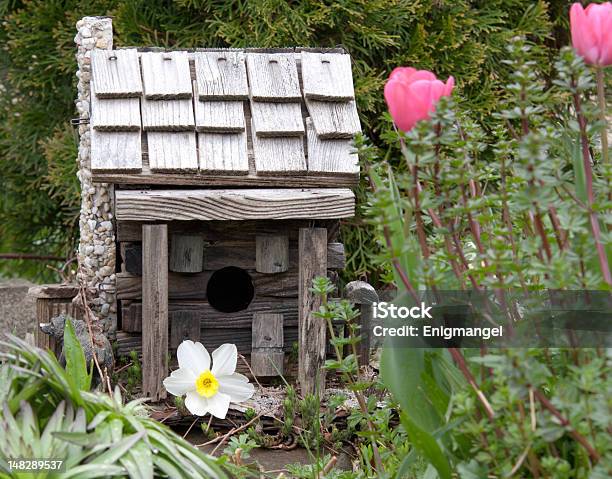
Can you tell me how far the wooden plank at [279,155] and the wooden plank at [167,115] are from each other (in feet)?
0.76

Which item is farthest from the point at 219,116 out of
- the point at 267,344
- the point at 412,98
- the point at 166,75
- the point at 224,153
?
the point at 412,98

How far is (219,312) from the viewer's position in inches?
121

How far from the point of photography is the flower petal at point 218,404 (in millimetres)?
2242

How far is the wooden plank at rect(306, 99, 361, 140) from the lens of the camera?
2924mm

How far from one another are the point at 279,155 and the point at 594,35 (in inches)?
65.9

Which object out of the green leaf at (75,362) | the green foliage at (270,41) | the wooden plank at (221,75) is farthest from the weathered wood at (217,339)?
the green leaf at (75,362)

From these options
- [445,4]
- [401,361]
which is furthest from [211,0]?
→ [401,361]

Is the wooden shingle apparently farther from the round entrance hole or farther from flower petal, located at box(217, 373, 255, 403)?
flower petal, located at box(217, 373, 255, 403)

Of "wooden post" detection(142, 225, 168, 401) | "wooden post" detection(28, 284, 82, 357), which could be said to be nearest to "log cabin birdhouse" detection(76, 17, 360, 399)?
"wooden post" detection(142, 225, 168, 401)

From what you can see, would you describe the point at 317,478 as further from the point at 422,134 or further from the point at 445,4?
the point at 445,4

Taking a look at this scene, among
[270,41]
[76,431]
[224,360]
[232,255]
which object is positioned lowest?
[76,431]

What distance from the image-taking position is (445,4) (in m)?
4.58

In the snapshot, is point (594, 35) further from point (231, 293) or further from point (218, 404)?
point (231, 293)

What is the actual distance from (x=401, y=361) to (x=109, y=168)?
1.65 m
